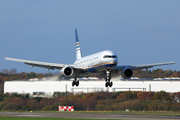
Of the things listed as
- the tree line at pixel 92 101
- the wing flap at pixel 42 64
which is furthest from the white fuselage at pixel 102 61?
the tree line at pixel 92 101

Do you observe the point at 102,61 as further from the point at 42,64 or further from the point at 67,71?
the point at 42,64

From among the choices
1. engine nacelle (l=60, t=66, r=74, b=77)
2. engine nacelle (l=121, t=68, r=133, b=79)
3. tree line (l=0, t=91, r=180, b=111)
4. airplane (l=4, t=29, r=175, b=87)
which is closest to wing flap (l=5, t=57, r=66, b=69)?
airplane (l=4, t=29, r=175, b=87)

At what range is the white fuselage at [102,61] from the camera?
5431 cm

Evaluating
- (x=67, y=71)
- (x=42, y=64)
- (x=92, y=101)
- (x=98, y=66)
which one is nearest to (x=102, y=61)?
(x=98, y=66)

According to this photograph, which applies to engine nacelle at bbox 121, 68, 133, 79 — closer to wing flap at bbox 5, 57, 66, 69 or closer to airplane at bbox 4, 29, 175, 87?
airplane at bbox 4, 29, 175, 87

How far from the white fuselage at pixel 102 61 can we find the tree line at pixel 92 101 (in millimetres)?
32459

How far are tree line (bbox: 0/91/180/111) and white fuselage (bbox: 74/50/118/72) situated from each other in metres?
32.5

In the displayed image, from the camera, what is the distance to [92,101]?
9244cm

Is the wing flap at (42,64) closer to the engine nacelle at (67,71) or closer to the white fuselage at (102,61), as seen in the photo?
the engine nacelle at (67,71)

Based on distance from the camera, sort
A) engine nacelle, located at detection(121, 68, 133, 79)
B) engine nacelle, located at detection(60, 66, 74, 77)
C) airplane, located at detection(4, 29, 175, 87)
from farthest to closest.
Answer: engine nacelle, located at detection(121, 68, 133, 79)
engine nacelle, located at detection(60, 66, 74, 77)
airplane, located at detection(4, 29, 175, 87)

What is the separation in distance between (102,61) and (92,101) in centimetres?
3888

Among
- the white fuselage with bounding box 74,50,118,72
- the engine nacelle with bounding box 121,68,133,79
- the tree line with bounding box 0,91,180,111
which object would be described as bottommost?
the tree line with bounding box 0,91,180,111

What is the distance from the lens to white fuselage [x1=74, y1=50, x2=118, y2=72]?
178 ft

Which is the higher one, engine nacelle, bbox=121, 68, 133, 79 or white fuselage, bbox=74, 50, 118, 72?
white fuselage, bbox=74, 50, 118, 72
